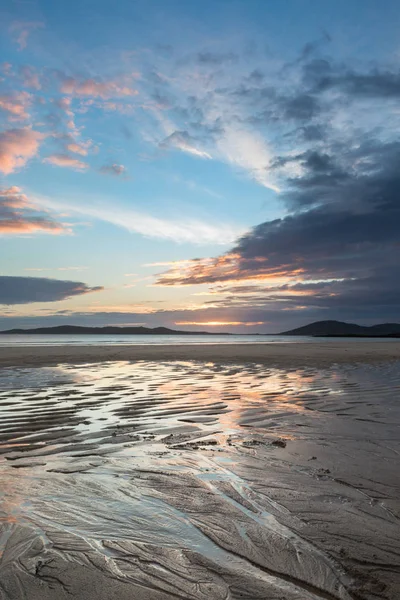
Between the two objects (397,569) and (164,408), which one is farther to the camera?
(164,408)

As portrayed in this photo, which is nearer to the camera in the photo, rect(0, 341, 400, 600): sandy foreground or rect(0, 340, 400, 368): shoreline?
rect(0, 341, 400, 600): sandy foreground

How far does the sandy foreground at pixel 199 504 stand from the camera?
285 cm

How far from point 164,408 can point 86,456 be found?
12.0 feet

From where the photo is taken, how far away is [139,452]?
592 cm

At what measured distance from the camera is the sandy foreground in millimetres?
2846

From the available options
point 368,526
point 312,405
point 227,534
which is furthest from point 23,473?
point 312,405

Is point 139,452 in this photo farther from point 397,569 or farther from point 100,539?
point 397,569

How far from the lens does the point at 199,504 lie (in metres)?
4.09

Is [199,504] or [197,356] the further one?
[197,356]

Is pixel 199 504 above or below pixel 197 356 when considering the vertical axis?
above

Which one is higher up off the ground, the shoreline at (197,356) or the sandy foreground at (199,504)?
the sandy foreground at (199,504)

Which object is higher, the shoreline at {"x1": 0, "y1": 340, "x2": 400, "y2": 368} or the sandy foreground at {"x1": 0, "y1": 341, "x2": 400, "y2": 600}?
the sandy foreground at {"x1": 0, "y1": 341, "x2": 400, "y2": 600}

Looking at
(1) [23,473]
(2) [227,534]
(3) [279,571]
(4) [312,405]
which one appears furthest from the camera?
(4) [312,405]

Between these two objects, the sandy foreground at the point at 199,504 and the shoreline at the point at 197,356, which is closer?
the sandy foreground at the point at 199,504
